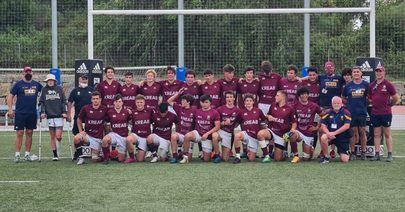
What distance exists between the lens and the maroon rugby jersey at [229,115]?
1258 centimetres

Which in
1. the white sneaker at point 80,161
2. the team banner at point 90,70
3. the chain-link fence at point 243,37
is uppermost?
the chain-link fence at point 243,37

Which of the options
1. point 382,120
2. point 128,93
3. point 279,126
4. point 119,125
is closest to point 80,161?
point 119,125

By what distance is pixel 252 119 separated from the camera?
493 inches

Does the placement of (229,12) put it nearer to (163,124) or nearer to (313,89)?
(313,89)

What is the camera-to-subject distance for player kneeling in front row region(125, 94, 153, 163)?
12.5 metres

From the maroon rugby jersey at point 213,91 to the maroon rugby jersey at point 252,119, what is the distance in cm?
77

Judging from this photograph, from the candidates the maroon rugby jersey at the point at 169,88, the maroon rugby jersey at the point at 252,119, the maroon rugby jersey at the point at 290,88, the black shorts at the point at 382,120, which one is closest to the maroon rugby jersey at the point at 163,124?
the maroon rugby jersey at the point at 169,88

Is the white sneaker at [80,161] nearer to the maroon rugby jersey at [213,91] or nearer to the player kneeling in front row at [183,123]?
the player kneeling in front row at [183,123]

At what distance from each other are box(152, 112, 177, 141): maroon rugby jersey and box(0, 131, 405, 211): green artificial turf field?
0.73m

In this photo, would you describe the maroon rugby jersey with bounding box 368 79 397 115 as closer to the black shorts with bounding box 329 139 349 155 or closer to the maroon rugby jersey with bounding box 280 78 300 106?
the black shorts with bounding box 329 139 349 155

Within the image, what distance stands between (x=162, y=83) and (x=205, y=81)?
80cm

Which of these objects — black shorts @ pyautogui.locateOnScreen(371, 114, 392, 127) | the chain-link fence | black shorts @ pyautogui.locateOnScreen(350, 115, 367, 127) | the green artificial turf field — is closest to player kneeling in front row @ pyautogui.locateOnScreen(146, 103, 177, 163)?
the green artificial turf field

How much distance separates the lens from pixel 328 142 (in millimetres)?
12375

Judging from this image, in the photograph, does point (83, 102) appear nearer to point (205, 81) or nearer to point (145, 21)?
point (205, 81)
